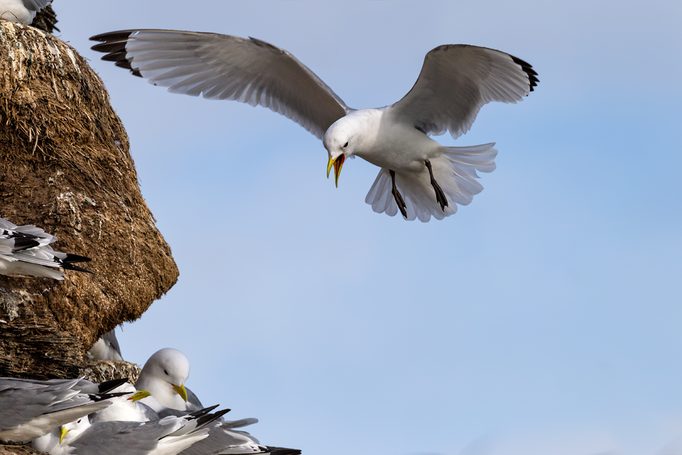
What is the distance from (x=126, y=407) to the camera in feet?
14.1

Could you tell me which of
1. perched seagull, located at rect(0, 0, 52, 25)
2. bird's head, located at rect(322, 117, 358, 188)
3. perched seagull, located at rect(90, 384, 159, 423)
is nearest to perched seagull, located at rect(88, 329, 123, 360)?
perched seagull, located at rect(90, 384, 159, 423)

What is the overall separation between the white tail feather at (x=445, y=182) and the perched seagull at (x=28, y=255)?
304 cm

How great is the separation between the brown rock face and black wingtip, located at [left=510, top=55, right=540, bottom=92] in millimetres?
2751

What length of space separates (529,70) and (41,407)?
362 cm

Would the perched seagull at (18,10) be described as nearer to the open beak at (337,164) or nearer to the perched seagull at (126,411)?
the open beak at (337,164)

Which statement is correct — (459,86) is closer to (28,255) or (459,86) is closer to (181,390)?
(181,390)

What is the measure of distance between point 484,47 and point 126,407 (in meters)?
3.18

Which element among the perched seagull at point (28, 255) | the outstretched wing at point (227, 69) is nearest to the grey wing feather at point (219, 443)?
the perched seagull at point (28, 255)

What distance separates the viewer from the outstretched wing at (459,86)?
5.43 meters

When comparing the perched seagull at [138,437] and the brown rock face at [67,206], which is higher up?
the brown rock face at [67,206]

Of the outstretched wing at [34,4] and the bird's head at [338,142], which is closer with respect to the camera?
the bird's head at [338,142]

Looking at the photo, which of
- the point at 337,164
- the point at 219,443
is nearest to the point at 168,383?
the point at 219,443

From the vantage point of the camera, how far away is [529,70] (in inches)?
210

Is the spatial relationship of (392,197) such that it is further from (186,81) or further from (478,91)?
(186,81)
